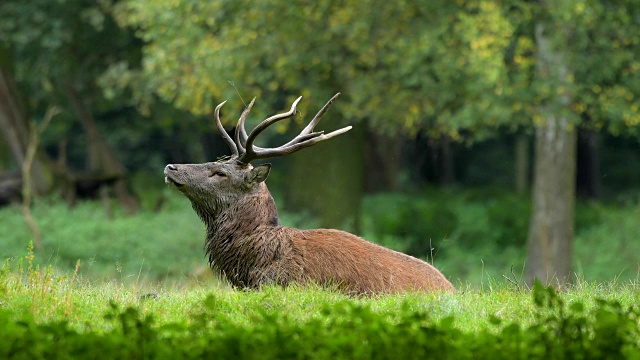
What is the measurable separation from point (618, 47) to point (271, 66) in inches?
211

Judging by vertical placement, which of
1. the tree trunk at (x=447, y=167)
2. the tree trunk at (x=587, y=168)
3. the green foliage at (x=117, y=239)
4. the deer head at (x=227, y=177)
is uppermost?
the deer head at (x=227, y=177)

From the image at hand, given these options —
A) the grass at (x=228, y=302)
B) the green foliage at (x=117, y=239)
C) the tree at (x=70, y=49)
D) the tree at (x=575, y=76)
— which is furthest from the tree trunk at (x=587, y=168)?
the grass at (x=228, y=302)

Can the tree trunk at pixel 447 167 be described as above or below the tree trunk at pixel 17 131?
below

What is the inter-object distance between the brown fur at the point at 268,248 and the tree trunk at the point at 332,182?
34.7 ft

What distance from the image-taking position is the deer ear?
896 centimetres

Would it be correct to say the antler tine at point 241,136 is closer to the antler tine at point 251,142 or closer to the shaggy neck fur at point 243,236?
the antler tine at point 251,142

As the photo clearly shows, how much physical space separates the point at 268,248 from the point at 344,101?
391 inches

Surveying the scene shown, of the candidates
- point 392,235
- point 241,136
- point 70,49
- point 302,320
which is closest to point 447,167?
point 392,235

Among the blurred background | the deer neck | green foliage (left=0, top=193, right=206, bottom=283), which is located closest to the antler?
Result: the deer neck

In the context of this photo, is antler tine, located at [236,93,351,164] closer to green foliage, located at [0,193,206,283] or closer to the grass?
the grass

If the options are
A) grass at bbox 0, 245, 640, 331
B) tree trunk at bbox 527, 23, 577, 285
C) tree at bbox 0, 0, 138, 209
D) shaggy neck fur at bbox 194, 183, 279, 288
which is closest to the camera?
grass at bbox 0, 245, 640, 331

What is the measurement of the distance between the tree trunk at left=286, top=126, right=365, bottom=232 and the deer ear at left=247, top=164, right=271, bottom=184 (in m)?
10.6

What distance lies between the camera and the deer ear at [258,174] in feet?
29.4

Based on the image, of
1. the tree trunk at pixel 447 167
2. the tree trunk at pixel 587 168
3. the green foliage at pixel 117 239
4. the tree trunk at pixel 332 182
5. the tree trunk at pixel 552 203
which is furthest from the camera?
the tree trunk at pixel 447 167
